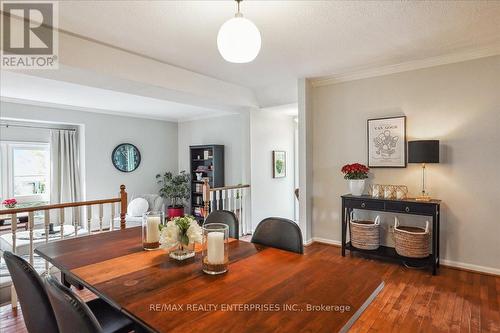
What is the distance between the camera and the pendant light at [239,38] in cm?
170

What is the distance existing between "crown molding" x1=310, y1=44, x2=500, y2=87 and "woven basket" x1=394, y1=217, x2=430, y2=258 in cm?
190

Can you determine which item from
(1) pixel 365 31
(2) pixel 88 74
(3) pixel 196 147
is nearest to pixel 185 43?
(2) pixel 88 74

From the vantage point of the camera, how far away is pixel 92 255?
1705 millimetres

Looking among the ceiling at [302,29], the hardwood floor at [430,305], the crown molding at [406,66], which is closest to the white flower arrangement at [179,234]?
the hardwood floor at [430,305]

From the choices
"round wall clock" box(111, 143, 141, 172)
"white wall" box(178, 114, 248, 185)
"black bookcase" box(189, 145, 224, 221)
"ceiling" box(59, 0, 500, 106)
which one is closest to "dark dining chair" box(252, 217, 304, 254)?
"ceiling" box(59, 0, 500, 106)

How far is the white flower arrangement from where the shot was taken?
1.56 metres

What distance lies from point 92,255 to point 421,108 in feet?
12.3

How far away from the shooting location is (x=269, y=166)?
5539 millimetres

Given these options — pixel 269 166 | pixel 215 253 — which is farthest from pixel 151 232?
pixel 269 166

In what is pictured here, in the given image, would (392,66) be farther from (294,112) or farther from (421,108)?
(294,112)

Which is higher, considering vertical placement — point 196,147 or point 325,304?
point 196,147

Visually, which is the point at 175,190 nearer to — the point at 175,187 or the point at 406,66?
the point at 175,187

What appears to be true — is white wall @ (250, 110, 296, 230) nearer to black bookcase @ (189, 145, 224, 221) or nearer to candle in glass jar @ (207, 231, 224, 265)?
black bookcase @ (189, 145, 224, 221)

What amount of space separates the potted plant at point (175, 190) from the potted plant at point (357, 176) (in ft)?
13.9
